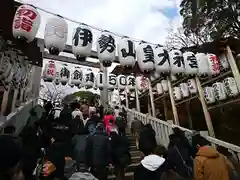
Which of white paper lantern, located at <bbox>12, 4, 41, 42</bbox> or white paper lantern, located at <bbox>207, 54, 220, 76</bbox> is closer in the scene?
white paper lantern, located at <bbox>12, 4, 41, 42</bbox>

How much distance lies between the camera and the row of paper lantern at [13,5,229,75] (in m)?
5.66

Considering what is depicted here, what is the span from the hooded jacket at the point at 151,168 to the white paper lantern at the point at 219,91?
588cm

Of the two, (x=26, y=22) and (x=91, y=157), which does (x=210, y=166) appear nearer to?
(x=91, y=157)

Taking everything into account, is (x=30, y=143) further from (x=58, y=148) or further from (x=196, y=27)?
(x=196, y=27)

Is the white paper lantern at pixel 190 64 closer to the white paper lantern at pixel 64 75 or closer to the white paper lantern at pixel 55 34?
the white paper lantern at pixel 55 34

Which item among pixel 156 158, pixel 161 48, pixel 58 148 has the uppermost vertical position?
pixel 161 48

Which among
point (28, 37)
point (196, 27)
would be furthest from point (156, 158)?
point (196, 27)

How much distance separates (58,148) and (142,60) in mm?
5012

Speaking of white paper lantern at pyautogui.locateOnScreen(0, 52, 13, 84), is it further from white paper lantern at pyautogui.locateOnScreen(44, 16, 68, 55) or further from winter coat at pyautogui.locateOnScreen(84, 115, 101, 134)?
winter coat at pyautogui.locateOnScreen(84, 115, 101, 134)

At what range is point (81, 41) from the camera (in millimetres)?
6625

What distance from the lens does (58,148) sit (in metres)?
3.29

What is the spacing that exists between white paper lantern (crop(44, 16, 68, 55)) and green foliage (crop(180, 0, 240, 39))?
9.82 meters

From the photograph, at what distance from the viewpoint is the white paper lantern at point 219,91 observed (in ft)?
26.6

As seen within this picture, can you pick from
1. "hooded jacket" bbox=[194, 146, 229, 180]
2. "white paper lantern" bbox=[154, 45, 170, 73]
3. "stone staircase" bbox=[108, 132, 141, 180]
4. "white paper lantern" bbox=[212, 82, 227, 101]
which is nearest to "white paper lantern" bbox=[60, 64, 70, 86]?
"stone staircase" bbox=[108, 132, 141, 180]
